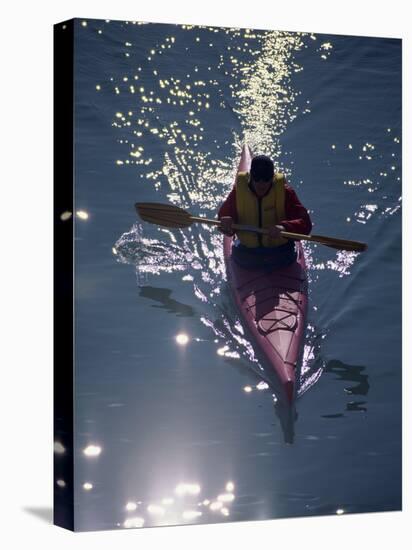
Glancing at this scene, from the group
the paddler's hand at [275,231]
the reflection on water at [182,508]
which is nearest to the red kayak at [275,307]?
the paddler's hand at [275,231]

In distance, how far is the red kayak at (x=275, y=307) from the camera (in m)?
7.80

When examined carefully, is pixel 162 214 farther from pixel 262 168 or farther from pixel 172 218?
pixel 262 168

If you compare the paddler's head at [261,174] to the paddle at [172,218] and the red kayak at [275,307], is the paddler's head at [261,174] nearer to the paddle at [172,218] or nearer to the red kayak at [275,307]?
the red kayak at [275,307]

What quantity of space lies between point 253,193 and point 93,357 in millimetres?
1243

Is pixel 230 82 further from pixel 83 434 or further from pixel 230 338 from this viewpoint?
pixel 83 434

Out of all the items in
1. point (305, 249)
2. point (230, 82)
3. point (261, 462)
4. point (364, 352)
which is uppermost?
point (230, 82)

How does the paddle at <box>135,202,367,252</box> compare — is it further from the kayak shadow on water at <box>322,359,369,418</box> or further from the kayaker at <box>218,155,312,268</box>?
the kayak shadow on water at <box>322,359,369,418</box>

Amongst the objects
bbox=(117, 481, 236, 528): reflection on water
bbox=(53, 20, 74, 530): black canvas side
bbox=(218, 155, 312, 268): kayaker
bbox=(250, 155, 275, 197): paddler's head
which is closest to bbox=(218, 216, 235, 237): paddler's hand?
bbox=(218, 155, 312, 268): kayaker

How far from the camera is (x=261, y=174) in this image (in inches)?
308

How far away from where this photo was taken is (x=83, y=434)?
7.39 m

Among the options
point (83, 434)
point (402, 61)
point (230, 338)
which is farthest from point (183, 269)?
point (402, 61)

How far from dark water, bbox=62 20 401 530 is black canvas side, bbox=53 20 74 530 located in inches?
2.4

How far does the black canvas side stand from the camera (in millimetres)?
7426

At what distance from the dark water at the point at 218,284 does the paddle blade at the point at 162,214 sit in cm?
5
